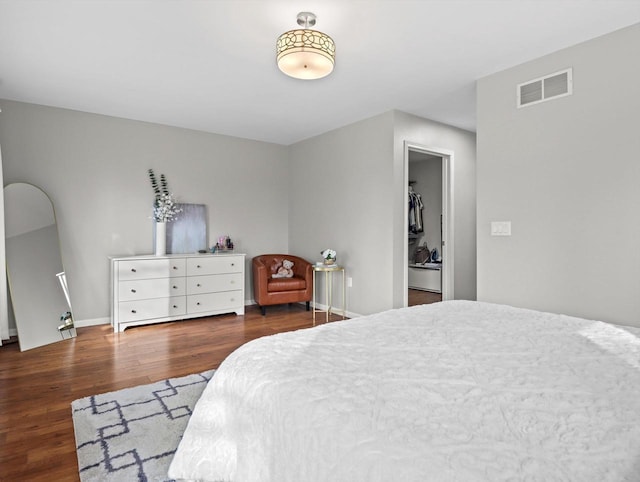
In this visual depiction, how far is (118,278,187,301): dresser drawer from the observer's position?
4.29 m

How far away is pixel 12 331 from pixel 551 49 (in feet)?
18.7

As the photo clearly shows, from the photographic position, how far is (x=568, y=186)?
286 centimetres

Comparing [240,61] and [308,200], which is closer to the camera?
[240,61]

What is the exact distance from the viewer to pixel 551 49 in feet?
9.61

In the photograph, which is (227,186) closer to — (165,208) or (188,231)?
(188,231)

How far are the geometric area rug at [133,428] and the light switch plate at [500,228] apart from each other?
2.67 m

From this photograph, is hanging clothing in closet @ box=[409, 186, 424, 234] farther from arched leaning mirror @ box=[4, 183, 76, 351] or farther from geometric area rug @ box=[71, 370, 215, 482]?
arched leaning mirror @ box=[4, 183, 76, 351]

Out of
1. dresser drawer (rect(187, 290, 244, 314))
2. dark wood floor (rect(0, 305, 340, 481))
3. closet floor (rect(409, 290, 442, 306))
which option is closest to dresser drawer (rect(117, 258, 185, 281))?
dresser drawer (rect(187, 290, 244, 314))

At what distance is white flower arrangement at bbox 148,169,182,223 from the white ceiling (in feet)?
2.97

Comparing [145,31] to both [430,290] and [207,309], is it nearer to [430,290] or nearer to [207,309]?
[207,309]

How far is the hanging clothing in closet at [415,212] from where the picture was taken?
283 inches

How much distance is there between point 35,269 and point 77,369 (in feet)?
5.00

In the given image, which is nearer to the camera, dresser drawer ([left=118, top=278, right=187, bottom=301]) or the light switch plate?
the light switch plate

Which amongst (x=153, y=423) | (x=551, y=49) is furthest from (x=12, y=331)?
(x=551, y=49)
